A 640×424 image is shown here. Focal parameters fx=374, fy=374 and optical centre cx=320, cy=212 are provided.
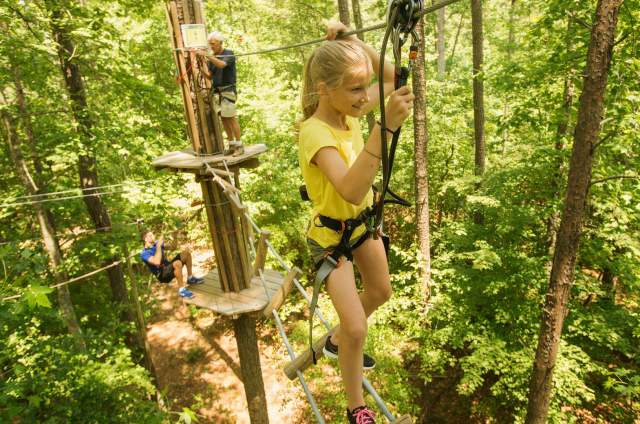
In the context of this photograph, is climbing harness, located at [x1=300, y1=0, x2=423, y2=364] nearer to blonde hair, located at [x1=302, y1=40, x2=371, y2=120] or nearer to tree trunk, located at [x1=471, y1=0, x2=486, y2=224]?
blonde hair, located at [x1=302, y1=40, x2=371, y2=120]

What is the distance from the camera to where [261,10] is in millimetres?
17188

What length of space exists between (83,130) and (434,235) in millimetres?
8177

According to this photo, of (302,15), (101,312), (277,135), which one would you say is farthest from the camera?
(302,15)

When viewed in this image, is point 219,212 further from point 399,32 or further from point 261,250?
point 399,32

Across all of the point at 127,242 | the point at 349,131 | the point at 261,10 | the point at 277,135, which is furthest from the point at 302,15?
the point at 349,131

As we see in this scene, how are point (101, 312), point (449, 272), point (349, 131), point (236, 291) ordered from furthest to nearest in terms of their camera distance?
1. point (101, 312)
2. point (449, 272)
3. point (236, 291)
4. point (349, 131)

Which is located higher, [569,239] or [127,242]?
[569,239]

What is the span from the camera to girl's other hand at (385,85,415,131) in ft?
4.01

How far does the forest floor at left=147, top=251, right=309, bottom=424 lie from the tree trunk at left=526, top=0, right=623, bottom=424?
16.7 ft

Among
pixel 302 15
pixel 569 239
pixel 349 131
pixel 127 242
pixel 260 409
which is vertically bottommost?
pixel 260 409

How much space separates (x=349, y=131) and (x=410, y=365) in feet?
27.0

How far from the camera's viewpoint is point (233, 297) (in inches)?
176

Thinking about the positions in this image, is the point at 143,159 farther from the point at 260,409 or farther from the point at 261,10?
the point at 261,10

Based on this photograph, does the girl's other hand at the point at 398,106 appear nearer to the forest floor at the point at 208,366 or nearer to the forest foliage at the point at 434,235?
the forest foliage at the point at 434,235
